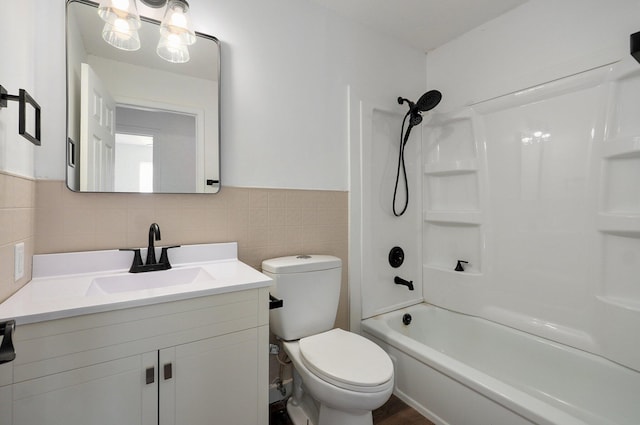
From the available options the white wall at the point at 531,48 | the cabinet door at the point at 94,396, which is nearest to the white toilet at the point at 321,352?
the cabinet door at the point at 94,396

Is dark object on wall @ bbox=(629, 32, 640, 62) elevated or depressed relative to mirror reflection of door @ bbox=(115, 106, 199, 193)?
elevated

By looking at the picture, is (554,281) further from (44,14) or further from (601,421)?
(44,14)

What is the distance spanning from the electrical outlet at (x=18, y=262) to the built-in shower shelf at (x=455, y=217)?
2307mm

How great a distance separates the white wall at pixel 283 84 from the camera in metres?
1.48

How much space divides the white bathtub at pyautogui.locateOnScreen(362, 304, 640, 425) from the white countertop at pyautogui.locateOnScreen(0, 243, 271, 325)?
107cm

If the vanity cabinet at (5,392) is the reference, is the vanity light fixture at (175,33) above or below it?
above

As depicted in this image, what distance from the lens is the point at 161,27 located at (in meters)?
1.28

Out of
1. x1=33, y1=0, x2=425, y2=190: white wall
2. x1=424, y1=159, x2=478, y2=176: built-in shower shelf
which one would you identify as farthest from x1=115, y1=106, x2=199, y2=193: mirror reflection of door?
x1=424, y1=159, x2=478, y2=176: built-in shower shelf

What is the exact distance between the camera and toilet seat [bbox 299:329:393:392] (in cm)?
112

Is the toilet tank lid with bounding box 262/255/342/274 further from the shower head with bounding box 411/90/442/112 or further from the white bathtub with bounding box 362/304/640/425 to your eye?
the shower head with bounding box 411/90/442/112

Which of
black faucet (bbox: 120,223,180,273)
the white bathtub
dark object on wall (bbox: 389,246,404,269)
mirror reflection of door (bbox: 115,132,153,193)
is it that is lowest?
the white bathtub

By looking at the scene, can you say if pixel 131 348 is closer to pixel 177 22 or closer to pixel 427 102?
pixel 177 22

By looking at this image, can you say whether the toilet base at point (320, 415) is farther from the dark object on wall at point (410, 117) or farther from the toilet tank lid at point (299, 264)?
the dark object on wall at point (410, 117)

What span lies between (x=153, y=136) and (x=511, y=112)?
83.1 inches
